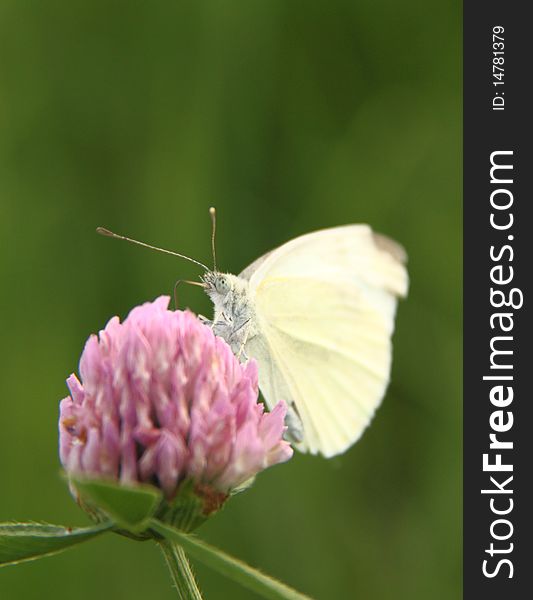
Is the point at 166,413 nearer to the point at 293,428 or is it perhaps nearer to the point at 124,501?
the point at 124,501

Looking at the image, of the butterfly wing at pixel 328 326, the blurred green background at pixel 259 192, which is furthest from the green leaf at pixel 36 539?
the blurred green background at pixel 259 192

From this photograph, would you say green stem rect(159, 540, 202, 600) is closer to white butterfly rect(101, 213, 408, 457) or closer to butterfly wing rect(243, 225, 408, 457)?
white butterfly rect(101, 213, 408, 457)

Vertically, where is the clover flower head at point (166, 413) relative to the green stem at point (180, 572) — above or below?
above

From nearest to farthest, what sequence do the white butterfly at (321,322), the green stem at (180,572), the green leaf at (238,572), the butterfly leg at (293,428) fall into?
1. the green leaf at (238,572)
2. the green stem at (180,572)
3. the butterfly leg at (293,428)
4. the white butterfly at (321,322)

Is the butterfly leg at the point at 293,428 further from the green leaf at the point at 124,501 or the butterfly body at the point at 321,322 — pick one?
the green leaf at the point at 124,501

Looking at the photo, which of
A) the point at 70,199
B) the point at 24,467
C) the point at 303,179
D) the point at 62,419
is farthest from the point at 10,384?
the point at 62,419

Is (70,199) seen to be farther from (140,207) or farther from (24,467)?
(24,467)

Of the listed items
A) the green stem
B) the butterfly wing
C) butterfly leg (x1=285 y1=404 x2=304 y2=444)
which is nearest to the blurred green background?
the butterfly wing
